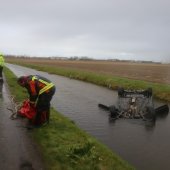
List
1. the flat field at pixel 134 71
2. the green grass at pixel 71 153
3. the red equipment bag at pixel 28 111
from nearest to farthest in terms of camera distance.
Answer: the green grass at pixel 71 153
the red equipment bag at pixel 28 111
the flat field at pixel 134 71

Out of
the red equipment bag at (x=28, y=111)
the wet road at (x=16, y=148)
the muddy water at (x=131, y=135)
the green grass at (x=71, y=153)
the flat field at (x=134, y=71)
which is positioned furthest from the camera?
the flat field at (x=134, y=71)

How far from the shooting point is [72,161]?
897 centimetres

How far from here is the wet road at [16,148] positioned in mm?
8281

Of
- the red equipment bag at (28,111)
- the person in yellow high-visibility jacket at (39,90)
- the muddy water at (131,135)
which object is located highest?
the person in yellow high-visibility jacket at (39,90)

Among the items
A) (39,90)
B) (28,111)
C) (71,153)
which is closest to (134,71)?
(28,111)

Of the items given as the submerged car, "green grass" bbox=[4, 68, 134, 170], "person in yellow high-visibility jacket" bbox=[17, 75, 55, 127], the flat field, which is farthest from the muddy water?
the flat field

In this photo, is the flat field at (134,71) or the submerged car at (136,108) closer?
the submerged car at (136,108)

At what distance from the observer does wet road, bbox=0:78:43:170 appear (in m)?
8.28

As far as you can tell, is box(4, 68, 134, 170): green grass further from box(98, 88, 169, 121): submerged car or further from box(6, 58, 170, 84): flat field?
box(6, 58, 170, 84): flat field

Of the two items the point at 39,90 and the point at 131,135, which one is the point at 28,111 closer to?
the point at 39,90

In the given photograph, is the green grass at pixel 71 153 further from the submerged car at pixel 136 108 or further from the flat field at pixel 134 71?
the flat field at pixel 134 71

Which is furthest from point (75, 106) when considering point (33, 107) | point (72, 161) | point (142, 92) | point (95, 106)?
point (72, 161)

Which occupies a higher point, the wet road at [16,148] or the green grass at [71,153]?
the wet road at [16,148]

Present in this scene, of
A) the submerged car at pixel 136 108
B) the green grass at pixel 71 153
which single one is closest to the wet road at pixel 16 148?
the green grass at pixel 71 153
